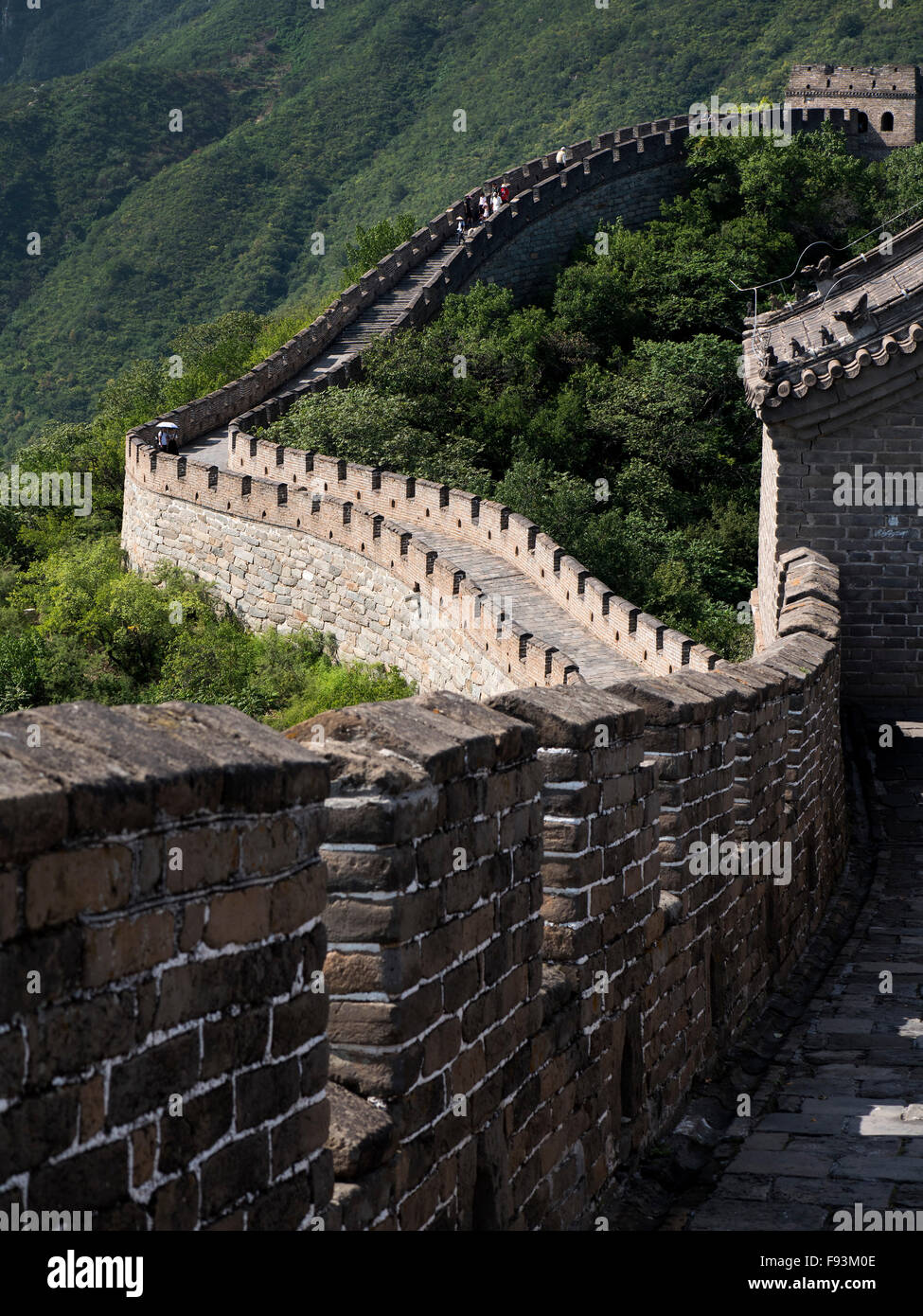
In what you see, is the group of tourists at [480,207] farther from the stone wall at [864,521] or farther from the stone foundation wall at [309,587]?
the stone wall at [864,521]

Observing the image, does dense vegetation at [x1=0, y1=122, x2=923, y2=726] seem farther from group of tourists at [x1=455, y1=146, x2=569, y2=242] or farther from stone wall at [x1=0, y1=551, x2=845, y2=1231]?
stone wall at [x1=0, y1=551, x2=845, y2=1231]

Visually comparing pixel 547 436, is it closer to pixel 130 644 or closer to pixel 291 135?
pixel 130 644

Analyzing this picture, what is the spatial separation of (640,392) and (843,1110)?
3145 cm

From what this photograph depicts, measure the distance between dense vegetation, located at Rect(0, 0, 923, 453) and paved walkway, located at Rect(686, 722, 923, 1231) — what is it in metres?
60.8

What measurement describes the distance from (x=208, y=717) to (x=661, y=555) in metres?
27.0

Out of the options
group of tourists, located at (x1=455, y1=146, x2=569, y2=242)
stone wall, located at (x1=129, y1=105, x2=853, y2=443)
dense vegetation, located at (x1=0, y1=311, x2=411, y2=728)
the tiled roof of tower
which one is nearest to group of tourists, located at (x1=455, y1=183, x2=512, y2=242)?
group of tourists, located at (x1=455, y1=146, x2=569, y2=242)

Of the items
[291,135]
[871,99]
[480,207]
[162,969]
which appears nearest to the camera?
[162,969]

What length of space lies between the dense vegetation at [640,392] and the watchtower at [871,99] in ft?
8.52

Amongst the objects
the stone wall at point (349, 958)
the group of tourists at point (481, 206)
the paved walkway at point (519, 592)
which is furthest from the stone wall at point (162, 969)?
the group of tourists at point (481, 206)

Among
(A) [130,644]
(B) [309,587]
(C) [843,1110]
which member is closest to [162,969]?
(C) [843,1110]

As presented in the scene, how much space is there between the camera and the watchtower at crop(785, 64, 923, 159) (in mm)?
49688

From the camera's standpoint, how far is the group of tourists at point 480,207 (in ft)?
140

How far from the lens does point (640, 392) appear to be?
1438 inches
